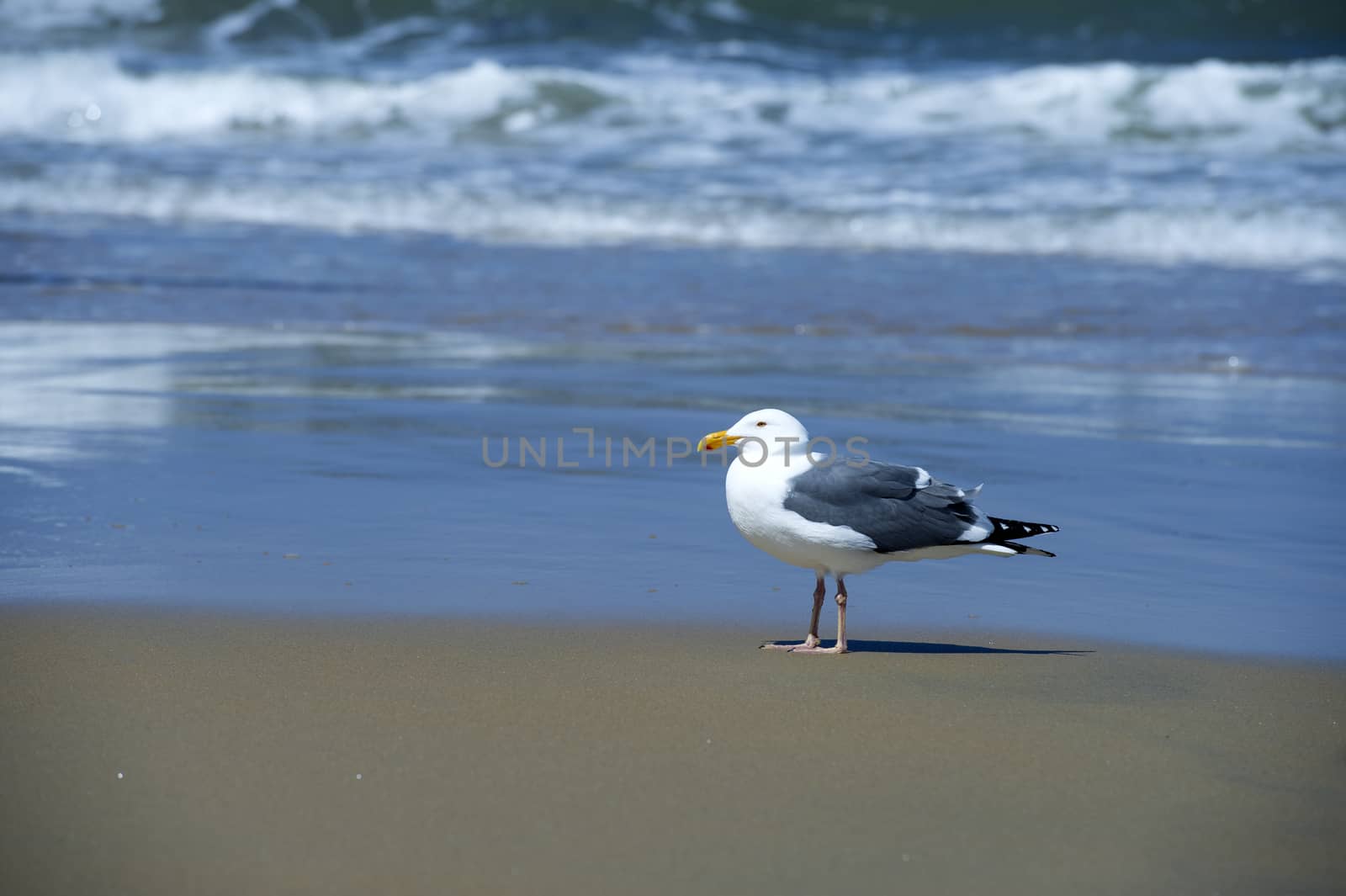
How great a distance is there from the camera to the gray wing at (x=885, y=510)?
12.9ft

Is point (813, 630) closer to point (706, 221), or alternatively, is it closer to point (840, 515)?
point (840, 515)

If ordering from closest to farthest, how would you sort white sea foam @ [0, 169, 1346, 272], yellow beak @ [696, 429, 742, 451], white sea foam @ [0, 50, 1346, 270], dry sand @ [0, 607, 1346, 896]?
dry sand @ [0, 607, 1346, 896] → yellow beak @ [696, 429, 742, 451] → white sea foam @ [0, 169, 1346, 272] → white sea foam @ [0, 50, 1346, 270]

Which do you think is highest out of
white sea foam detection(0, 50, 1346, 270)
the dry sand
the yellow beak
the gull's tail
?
white sea foam detection(0, 50, 1346, 270)

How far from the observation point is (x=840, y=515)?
3.94 m

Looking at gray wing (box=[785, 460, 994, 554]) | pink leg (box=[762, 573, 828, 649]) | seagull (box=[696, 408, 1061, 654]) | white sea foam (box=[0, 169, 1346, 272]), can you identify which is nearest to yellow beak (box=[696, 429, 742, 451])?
seagull (box=[696, 408, 1061, 654])

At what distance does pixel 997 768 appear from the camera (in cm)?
310

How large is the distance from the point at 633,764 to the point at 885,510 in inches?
46.9

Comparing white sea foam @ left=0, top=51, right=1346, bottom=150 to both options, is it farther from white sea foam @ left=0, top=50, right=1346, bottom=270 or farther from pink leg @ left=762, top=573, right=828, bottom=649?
pink leg @ left=762, top=573, right=828, bottom=649

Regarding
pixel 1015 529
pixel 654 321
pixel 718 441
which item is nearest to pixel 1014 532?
pixel 1015 529

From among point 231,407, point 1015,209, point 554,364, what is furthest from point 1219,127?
point 231,407

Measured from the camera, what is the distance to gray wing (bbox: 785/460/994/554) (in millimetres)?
3938

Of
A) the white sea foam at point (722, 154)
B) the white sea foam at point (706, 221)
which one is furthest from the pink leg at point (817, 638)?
the white sea foam at point (722, 154)

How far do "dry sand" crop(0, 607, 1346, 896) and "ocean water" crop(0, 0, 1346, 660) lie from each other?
393 mm

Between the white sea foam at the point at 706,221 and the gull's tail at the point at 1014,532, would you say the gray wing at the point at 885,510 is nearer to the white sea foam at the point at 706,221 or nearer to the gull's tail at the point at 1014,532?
the gull's tail at the point at 1014,532
